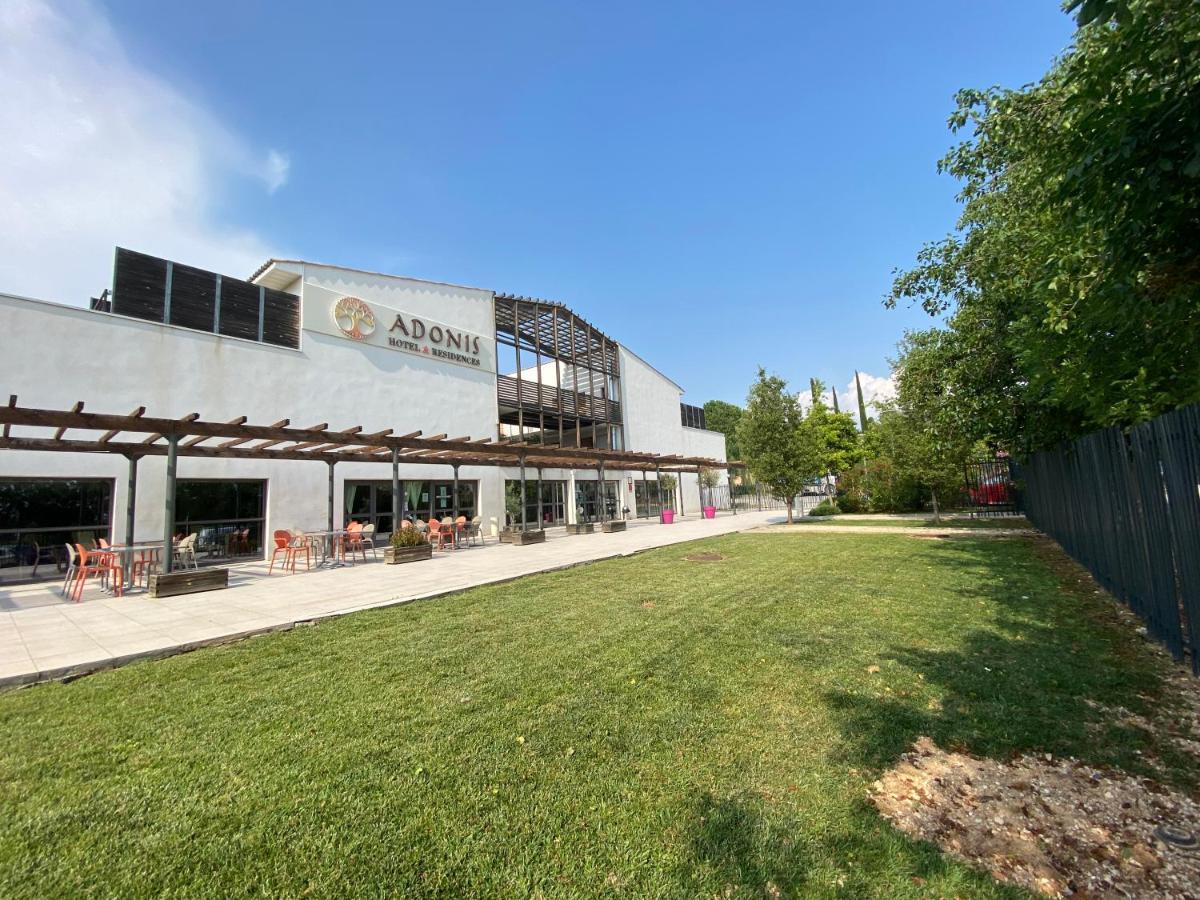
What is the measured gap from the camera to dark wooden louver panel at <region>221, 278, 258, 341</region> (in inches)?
542

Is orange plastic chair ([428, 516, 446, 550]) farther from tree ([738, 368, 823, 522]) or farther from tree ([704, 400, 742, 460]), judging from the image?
tree ([704, 400, 742, 460])

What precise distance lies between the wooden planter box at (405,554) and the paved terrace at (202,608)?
0.28m

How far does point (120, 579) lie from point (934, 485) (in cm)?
2316

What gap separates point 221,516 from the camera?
13266mm

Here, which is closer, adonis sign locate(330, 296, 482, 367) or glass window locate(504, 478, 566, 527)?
adonis sign locate(330, 296, 482, 367)

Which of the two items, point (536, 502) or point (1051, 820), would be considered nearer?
point (1051, 820)

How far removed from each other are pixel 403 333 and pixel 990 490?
2308cm

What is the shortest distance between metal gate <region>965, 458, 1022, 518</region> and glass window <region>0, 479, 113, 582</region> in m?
25.6

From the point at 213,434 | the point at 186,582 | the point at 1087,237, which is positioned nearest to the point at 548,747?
the point at 1087,237

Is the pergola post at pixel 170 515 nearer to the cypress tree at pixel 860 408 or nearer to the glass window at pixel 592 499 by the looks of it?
the glass window at pixel 592 499

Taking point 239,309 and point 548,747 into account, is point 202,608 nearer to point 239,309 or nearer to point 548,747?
point 548,747

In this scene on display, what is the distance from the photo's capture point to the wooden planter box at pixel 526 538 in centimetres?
1586

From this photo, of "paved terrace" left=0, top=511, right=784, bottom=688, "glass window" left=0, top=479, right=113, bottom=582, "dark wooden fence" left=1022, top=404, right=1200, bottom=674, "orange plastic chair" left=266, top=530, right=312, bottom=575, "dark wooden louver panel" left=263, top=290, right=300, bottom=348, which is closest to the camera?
"dark wooden fence" left=1022, top=404, right=1200, bottom=674

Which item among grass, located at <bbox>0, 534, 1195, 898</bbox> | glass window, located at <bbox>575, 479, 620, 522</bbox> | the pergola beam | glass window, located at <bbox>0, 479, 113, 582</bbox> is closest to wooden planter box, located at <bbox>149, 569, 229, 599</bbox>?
the pergola beam
